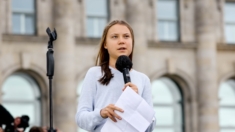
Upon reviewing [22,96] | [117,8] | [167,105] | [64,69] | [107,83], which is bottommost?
[167,105]

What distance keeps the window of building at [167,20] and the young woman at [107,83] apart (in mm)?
23040

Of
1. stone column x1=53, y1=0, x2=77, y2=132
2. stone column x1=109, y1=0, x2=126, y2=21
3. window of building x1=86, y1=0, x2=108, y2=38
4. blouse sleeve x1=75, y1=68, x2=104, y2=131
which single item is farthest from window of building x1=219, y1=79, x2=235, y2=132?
blouse sleeve x1=75, y1=68, x2=104, y2=131

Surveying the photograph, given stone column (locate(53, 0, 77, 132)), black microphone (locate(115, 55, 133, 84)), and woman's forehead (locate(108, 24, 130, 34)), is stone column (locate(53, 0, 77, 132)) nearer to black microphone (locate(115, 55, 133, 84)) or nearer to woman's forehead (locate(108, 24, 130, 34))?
woman's forehead (locate(108, 24, 130, 34))

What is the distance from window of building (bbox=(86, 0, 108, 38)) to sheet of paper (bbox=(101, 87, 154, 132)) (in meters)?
21.9

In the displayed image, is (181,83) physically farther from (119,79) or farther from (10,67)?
(119,79)

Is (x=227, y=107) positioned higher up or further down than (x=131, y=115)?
further down

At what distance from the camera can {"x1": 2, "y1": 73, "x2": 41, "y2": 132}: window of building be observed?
2467 cm

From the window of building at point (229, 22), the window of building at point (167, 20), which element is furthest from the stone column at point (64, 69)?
the window of building at point (229, 22)

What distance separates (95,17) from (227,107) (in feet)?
21.1

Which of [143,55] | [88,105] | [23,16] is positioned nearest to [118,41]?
[88,105]

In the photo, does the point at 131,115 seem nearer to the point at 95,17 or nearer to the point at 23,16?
the point at 23,16

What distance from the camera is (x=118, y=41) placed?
188 inches

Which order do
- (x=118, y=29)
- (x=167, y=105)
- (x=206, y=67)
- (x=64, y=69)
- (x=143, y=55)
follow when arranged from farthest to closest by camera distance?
(x=206, y=67)
(x=167, y=105)
(x=143, y=55)
(x=64, y=69)
(x=118, y=29)

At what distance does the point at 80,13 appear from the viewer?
26.2 meters
